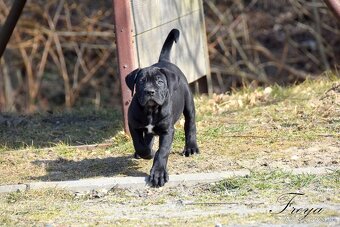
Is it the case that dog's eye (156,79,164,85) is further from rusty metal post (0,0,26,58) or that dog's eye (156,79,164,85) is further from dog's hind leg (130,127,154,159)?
rusty metal post (0,0,26,58)

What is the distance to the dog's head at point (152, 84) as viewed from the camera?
7.02 meters

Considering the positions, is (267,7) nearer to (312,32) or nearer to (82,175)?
(312,32)

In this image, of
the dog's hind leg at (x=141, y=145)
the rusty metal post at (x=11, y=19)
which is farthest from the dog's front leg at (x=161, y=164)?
the rusty metal post at (x=11, y=19)

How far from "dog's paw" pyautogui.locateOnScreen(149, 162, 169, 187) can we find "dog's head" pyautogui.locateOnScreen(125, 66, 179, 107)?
1.62 ft

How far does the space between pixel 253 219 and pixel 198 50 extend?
5614mm

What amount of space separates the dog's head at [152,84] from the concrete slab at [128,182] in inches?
23.5

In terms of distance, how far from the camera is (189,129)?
7789 millimetres

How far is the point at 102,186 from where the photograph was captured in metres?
6.88

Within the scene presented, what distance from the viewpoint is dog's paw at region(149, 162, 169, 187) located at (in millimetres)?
6797

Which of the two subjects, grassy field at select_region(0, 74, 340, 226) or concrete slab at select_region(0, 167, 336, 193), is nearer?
grassy field at select_region(0, 74, 340, 226)

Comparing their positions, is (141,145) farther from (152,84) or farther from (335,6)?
(335,6)

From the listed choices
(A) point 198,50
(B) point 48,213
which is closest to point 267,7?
(A) point 198,50

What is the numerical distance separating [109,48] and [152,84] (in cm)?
887

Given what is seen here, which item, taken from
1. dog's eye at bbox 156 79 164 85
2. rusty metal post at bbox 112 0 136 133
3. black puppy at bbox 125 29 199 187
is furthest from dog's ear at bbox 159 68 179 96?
rusty metal post at bbox 112 0 136 133
